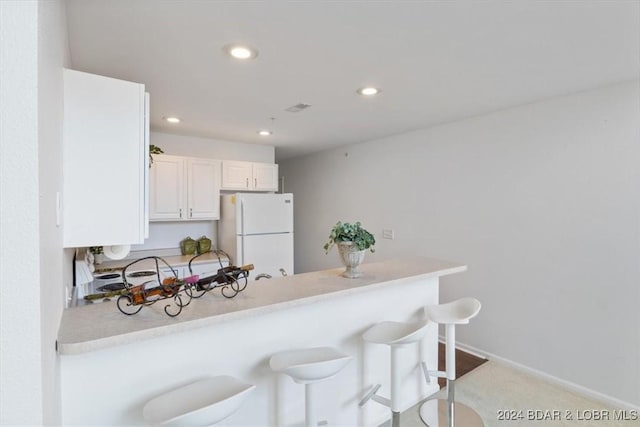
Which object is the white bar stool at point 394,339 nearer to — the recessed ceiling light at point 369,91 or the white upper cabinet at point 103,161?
the white upper cabinet at point 103,161

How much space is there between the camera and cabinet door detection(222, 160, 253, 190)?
4.09 meters

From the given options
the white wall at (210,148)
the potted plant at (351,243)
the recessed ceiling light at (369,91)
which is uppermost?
the recessed ceiling light at (369,91)

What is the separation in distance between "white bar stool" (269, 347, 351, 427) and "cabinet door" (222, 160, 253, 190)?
2.90m

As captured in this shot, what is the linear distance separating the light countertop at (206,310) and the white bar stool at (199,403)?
0.27 m

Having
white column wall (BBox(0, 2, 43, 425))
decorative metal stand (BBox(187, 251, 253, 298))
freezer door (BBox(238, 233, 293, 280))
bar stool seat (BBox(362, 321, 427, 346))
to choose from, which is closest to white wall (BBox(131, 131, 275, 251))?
freezer door (BBox(238, 233, 293, 280))

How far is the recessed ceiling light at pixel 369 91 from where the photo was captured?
2427 mm

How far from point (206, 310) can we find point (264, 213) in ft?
8.63

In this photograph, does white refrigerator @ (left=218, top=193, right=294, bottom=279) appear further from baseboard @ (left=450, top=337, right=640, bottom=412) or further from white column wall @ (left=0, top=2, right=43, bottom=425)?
white column wall @ (left=0, top=2, right=43, bottom=425)

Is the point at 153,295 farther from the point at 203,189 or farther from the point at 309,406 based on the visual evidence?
the point at 203,189

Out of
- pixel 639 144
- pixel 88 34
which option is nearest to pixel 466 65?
pixel 639 144

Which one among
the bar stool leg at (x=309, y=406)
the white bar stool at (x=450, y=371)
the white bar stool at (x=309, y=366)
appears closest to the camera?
the white bar stool at (x=309, y=366)

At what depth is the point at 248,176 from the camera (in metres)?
4.28

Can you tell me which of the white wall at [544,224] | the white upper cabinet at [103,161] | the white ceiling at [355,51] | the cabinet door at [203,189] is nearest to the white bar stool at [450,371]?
the white wall at [544,224]

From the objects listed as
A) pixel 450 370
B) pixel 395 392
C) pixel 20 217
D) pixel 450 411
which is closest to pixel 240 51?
pixel 20 217
